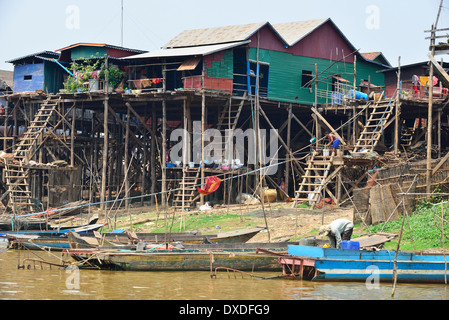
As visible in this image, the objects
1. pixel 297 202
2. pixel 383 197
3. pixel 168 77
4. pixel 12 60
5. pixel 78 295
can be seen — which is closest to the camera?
pixel 78 295

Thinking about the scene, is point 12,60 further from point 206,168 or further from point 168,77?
point 206,168

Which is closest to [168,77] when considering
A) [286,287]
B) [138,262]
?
[138,262]

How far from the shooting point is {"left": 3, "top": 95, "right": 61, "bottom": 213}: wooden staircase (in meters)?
31.6

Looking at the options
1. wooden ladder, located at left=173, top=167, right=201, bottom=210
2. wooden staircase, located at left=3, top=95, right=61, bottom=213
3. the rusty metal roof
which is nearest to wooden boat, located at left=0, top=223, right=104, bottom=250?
wooden ladder, located at left=173, top=167, right=201, bottom=210

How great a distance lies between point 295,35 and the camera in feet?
116

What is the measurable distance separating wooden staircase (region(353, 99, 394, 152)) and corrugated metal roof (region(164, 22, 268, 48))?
A: 6.70m

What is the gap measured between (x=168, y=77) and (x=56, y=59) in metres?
6.68

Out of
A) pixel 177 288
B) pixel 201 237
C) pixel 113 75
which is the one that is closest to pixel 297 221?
pixel 201 237
